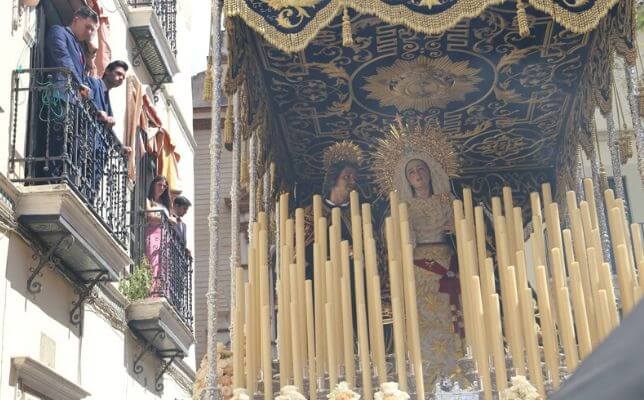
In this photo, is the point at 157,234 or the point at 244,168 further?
the point at 157,234

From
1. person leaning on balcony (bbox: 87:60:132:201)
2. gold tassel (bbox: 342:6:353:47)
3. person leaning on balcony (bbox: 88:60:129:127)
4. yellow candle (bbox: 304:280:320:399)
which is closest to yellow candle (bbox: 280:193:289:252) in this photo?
yellow candle (bbox: 304:280:320:399)

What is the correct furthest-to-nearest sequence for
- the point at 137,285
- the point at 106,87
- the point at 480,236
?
1. the point at 137,285
2. the point at 106,87
3. the point at 480,236

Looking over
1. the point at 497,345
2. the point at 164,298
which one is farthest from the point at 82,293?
the point at 497,345

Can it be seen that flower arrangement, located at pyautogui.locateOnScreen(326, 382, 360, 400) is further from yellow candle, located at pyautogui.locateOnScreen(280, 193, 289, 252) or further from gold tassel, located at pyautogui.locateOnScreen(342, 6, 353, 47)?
gold tassel, located at pyautogui.locateOnScreen(342, 6, 353, 47)

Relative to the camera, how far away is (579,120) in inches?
286

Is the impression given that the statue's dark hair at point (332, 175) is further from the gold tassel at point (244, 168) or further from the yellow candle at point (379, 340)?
the yellow candle at point (379, 340)

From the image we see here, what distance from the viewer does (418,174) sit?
729cm

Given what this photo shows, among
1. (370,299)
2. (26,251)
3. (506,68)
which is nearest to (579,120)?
(506,68)

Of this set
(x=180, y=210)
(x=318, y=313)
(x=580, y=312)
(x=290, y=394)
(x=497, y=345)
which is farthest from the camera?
Result: (x=180, y=210)

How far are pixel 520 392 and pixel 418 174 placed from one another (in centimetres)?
244

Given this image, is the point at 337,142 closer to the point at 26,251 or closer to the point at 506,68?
the point at 506,68

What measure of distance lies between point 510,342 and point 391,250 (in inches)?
37.8

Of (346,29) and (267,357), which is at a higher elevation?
(346,29)

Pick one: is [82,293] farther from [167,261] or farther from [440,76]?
[440,76]
